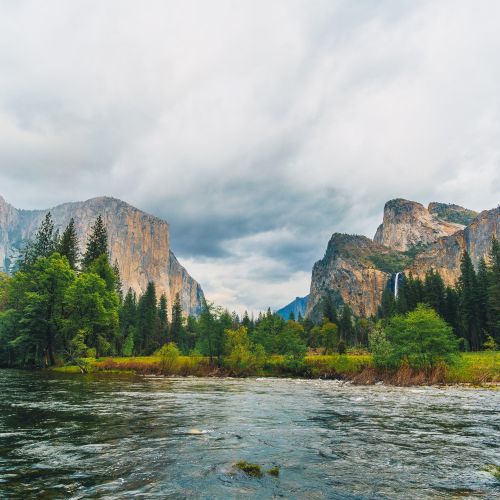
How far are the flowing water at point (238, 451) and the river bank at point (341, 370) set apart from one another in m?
20.4

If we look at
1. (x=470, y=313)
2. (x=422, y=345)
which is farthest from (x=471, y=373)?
(x=470, y=313)

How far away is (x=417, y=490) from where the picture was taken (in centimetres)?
756

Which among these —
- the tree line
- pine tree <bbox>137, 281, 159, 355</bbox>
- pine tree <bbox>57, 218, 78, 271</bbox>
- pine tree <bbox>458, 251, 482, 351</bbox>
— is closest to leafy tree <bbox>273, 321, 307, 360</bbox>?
the tree line

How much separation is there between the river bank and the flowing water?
66.8 ft

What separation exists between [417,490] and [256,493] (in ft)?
10.5

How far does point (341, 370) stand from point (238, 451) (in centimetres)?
4369

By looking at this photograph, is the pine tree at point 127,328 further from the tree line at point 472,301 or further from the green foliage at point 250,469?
the green foliage at point 250,469

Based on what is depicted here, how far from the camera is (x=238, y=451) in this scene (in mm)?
10711

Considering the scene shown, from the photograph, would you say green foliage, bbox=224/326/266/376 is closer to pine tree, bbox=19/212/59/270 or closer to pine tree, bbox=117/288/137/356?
pine tree, bbox=19/212/59/270

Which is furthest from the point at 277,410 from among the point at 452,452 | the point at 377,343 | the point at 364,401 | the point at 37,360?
the point at 37,360

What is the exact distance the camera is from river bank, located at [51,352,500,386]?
38.0 m

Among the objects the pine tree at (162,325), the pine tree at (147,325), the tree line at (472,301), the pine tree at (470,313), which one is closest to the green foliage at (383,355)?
the tree line at (472,301)

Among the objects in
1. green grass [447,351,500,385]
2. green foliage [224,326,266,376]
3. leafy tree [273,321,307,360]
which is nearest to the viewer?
green grass [447,351,500,385]

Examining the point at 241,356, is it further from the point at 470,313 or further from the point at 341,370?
the point at 470,313
